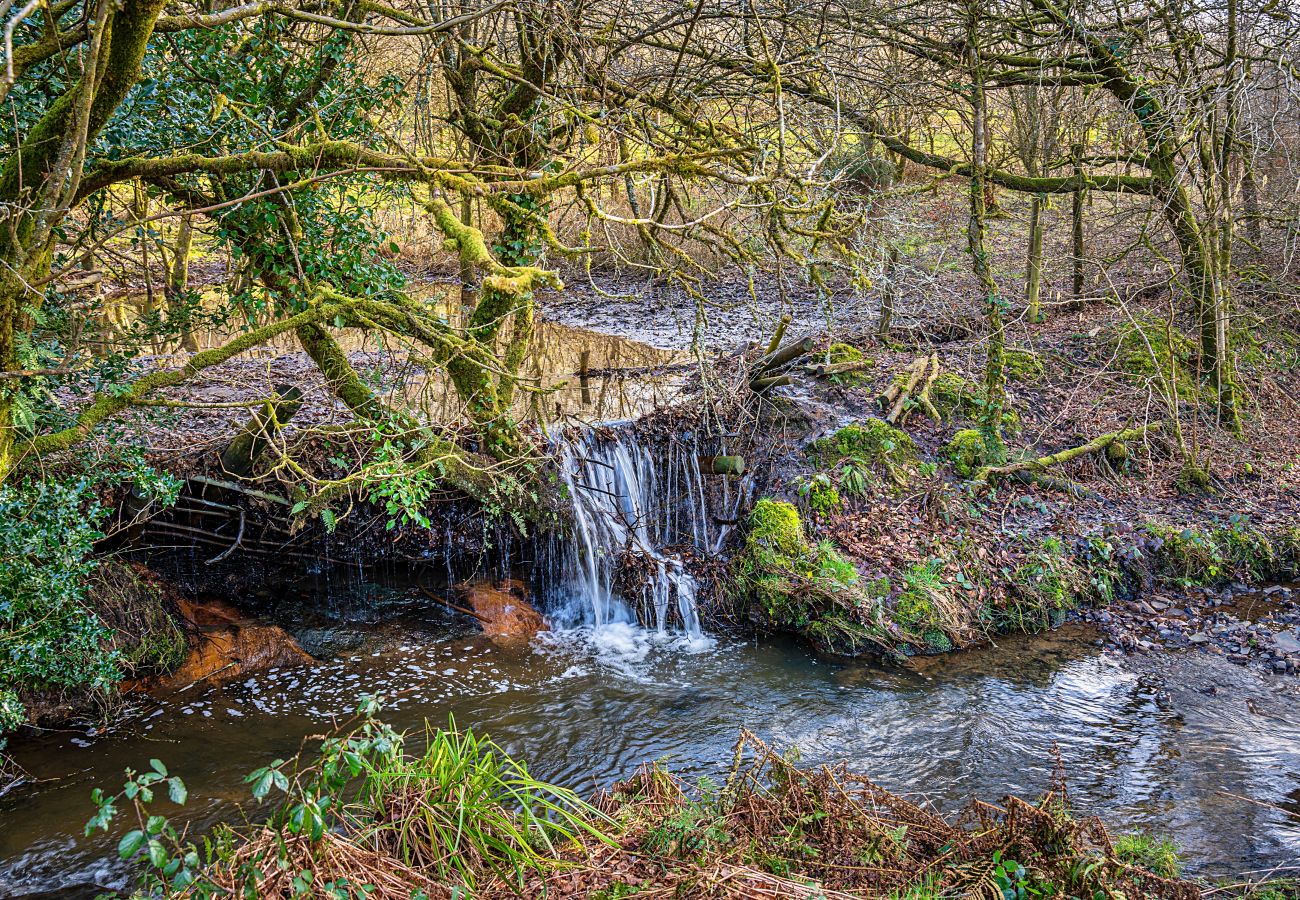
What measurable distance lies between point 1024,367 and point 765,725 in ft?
24.3

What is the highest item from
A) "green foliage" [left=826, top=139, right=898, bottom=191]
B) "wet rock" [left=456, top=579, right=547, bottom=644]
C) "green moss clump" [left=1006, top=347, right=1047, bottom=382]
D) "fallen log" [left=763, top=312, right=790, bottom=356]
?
"green foliage" [left=826, top=139, right=898, bottom=191]

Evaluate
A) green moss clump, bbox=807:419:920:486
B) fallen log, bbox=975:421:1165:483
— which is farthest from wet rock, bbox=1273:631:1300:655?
green moss clump, bbox=807:419:920:486

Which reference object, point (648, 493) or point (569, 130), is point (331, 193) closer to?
point (569, 130)

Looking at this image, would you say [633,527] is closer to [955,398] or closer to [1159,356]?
A: [955,398]

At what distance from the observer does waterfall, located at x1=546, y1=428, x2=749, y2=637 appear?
8797mm

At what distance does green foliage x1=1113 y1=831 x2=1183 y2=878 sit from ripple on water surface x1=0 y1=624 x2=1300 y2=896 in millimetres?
264

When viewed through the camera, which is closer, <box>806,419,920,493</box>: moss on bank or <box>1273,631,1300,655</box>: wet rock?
<box>1273,631,1300,655</box>: wet rock

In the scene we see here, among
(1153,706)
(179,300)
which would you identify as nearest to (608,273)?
(179,300)

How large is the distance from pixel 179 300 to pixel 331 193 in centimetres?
166

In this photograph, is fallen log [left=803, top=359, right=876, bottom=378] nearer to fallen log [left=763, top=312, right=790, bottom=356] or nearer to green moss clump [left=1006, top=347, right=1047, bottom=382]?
fallen log [left=763, top=312, right=790, bottom=356]

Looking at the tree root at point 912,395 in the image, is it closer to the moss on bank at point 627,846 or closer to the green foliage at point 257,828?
the moss on bank at point 627,846

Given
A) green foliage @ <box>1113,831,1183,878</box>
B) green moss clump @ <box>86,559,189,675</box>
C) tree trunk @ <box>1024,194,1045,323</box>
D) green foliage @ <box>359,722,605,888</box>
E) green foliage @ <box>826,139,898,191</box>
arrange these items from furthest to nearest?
1. tree trunk @ <box>1024,194,1045,323</box>
2. green foliage @ <box>826,139,898,191</box>
3. green moss clump @ <box>86,559,189,675</box>
4. green foliage @ <box>1113,831,1183,878</box>
5. green foliage @ <box>359,722,605,888</box>

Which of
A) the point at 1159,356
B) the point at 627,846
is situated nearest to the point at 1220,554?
the point at 1159,356

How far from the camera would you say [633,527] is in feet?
30.3
